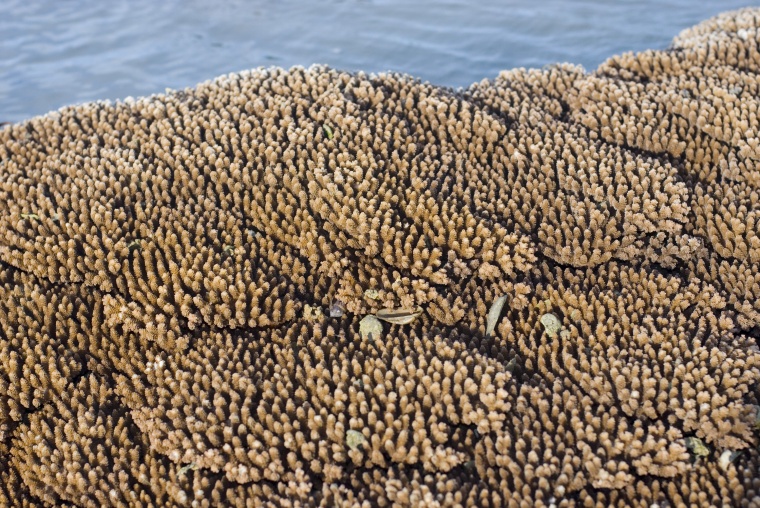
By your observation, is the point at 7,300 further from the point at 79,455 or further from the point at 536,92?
the point at 536,92

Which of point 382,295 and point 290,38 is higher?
point 290,38

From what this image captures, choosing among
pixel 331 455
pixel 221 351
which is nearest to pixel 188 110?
pixel 221 351

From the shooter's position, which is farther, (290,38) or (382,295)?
(290,38)

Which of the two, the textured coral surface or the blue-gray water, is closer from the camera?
the textured coral surface

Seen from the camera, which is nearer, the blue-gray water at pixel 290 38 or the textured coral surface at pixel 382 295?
the textured coral surface at pixel 382 295

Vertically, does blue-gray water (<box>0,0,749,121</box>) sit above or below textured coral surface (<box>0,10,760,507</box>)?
above

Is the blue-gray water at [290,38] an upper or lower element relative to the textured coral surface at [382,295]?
upper
